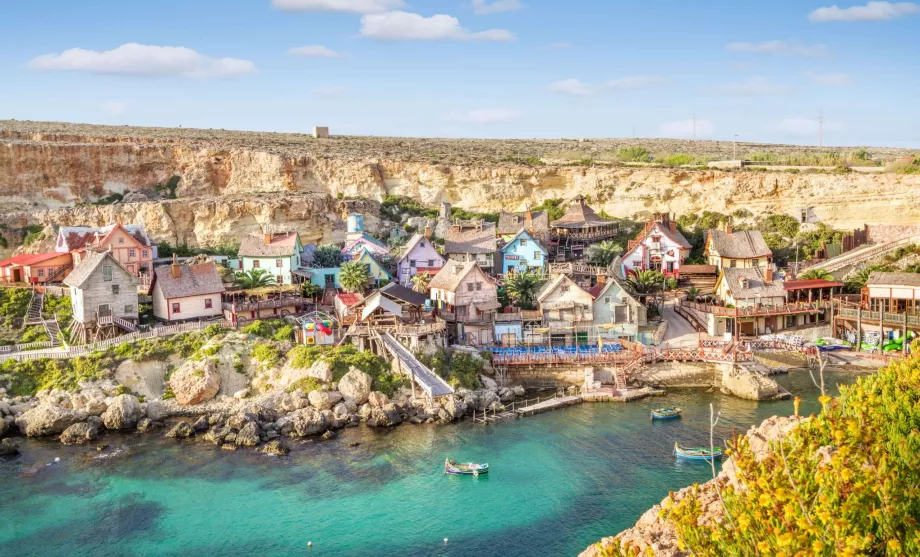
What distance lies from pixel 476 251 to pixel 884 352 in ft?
102

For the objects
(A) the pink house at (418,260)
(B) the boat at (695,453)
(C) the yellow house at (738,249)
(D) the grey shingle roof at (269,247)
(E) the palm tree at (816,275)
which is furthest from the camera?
(C) the yellow house at (738,249)

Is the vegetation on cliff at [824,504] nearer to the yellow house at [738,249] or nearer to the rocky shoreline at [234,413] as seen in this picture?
the rocky shoreline at [234,413]

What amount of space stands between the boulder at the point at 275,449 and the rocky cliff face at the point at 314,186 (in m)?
37.2

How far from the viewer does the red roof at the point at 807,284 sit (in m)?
61.4

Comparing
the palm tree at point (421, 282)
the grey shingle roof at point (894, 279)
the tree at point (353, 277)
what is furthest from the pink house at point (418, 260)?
the grey shingle roof at point (894, 279)

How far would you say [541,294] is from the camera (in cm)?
5872

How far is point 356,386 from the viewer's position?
1855 inches

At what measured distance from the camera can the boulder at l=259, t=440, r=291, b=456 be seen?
41.5 meters

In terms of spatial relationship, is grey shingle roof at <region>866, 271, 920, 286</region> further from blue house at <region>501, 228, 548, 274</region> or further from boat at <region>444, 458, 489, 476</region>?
boat at <region>444, 458, 489, 476</region>

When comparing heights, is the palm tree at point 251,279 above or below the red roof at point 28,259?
below

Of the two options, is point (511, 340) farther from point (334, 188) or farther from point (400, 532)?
point (334, 188)

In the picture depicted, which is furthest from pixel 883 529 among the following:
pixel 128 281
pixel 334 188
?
pixel 334 188

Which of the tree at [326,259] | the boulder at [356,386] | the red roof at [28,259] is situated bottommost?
the boulder at [356,386]

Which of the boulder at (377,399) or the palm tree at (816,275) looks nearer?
the boulder at (377,399)
